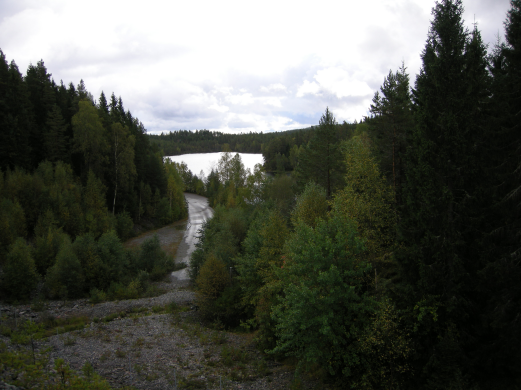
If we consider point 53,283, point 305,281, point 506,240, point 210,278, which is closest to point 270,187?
point 210,278

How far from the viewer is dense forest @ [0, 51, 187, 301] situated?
29312mm

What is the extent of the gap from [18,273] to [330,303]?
2699 centimetres

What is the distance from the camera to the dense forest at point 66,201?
2931 cm

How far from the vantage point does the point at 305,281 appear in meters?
15.3

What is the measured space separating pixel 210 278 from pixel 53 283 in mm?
14930

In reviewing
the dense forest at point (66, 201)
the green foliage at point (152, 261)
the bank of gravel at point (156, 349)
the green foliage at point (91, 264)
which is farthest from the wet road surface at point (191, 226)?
the bank of gravel at point (156, 349)

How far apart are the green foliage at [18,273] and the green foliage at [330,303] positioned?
24.6 m

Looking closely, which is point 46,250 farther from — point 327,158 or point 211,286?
point 327,158

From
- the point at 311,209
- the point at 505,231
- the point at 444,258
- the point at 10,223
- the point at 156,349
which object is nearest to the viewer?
the point at 505,231

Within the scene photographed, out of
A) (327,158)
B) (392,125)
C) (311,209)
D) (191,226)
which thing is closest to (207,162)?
(191,226)

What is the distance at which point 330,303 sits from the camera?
1474 centimetres

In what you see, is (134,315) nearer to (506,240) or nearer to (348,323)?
(348,323)

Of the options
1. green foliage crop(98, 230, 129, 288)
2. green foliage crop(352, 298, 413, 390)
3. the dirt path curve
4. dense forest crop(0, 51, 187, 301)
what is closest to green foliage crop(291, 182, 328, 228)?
green foliage crop(352, 298, 413, 390)

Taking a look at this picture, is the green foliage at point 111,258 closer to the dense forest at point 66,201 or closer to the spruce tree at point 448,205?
the dense forest at point 66,201
